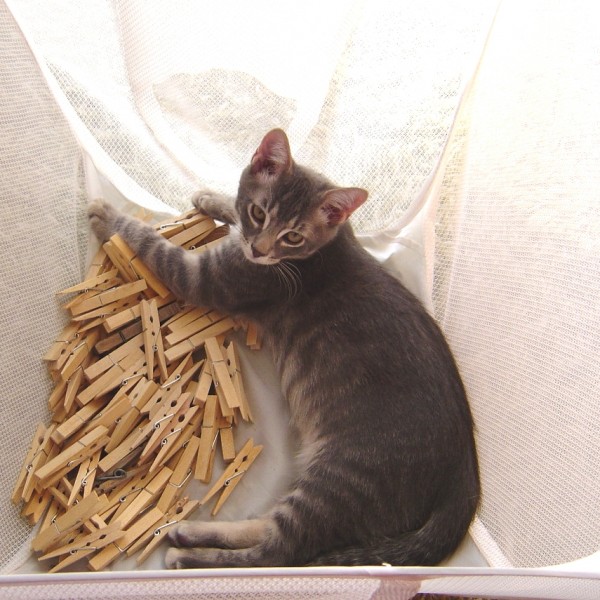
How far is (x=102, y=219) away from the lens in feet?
5.48

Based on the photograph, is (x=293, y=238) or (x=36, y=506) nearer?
(x=36, y=506)

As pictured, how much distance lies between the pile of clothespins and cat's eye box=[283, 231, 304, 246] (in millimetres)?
323

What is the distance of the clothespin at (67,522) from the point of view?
1278 mm

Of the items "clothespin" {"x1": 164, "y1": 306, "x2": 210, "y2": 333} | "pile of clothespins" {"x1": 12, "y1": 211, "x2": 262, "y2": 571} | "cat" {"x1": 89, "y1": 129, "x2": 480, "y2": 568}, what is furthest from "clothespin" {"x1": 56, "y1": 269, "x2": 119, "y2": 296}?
"clothespin" {"x1": 164, "y1": 306, "x2": 210, "y2": 333}

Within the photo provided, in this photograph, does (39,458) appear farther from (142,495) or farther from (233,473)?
(233,473)

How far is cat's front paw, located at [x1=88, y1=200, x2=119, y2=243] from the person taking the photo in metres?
1.67

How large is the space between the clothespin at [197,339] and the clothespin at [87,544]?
455 mm

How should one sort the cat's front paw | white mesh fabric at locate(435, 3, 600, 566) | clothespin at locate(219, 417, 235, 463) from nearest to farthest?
white mesh fabric at locate(435, 3, 600, 566)
clothespin at locate(219, 417, 235, 463)
the cat's front paw

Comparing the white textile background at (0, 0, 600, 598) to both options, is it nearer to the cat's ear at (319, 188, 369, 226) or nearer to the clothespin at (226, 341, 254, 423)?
the clothespin at (226, 341, 254, 423)

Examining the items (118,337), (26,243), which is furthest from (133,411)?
(26,243)

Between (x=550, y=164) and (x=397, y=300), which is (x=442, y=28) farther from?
(x=397, y=300)

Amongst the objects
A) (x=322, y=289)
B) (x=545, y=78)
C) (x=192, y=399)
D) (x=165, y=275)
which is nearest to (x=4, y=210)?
(x=165, y=275)

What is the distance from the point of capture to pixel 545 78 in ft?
4.80

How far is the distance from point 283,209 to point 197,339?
0.46 metres
